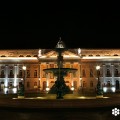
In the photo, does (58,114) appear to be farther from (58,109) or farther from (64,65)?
(64,65)

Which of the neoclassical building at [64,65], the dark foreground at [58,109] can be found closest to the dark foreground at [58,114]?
the dark foreground at [58,109]

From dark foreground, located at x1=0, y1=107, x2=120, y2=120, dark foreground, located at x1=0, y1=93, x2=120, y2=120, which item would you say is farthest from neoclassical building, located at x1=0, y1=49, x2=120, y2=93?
dark foreground, located at x1=0, y1=107, x2=120, y2=120

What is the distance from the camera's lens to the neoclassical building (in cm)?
6444

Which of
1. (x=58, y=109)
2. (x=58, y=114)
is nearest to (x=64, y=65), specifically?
(x=58, y=109)

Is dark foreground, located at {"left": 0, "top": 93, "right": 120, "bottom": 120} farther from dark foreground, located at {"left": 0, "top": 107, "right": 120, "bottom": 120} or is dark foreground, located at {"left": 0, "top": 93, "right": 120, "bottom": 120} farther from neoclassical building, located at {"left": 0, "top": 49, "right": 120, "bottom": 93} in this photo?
neoclassical building, located at {"left": 0, "top": 49, "right": 120, "bottom": 93}

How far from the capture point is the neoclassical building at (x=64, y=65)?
6444cm

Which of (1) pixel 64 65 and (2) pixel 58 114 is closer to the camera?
(2) pixel 58 114

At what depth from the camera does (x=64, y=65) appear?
2579 inches

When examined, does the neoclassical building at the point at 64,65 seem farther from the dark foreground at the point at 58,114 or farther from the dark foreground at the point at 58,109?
the dark foreground at the point at 58,114

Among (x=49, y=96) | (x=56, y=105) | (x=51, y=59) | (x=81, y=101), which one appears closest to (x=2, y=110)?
(x=56, y=105)

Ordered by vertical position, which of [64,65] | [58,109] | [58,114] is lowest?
[58,114]

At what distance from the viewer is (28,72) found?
66125 millimetres

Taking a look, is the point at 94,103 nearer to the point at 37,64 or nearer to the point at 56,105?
the point at 56,105

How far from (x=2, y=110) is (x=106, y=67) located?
47355mm
